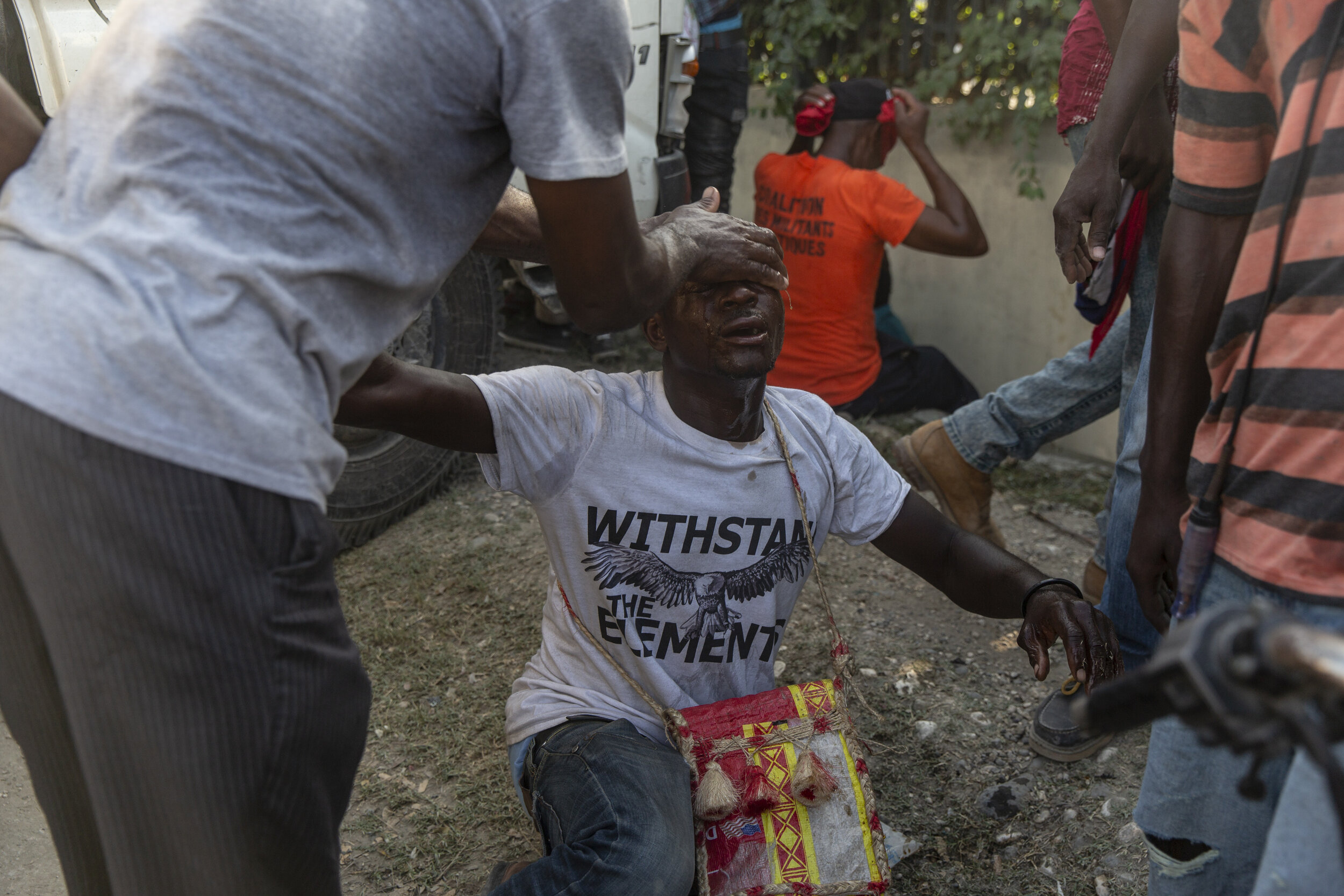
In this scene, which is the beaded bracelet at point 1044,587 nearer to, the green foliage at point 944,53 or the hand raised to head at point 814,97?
the green foliage at point 944,53

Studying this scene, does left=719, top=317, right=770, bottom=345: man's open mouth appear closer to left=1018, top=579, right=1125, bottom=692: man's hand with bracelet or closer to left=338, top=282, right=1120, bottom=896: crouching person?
left=338, top=282, right=1120, bottom=896: crouching person

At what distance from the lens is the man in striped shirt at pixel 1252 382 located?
45.8 inches

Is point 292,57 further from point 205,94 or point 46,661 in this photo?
point 46,661

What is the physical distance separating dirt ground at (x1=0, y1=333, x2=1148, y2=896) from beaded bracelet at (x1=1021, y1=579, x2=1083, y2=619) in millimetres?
747

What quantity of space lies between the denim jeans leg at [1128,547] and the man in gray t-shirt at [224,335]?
1465 millimetres

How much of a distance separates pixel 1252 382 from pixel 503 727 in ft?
7.27

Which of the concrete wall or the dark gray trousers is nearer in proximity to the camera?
the dark gray trousers

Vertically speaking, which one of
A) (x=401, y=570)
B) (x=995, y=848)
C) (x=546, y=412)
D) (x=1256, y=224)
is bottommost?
(x=401, y=570)

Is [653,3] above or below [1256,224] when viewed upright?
below

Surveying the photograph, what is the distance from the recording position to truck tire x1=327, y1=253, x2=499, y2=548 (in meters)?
3.71

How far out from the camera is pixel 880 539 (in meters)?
2.36

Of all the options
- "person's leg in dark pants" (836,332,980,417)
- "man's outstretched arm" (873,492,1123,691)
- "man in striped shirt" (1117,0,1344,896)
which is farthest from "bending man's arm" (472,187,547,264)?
"person's leg in dark pants" (836,332,980,417)

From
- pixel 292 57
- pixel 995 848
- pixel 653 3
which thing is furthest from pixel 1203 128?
pixel 653 3

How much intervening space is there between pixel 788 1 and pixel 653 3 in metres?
1.67
